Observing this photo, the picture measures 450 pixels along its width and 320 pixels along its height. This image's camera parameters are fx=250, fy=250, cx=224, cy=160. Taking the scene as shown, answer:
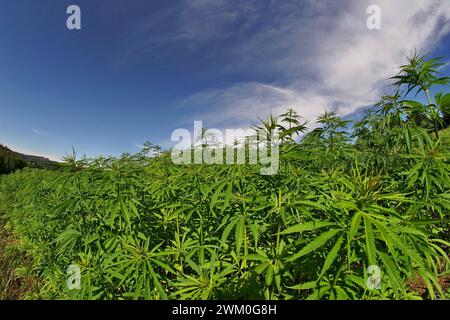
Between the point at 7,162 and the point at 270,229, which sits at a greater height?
the point at 7,162

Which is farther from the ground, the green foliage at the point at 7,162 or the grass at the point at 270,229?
the green foliage at the point at 7,162

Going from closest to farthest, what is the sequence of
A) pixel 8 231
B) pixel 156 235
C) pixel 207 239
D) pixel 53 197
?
pixel 207 239
pixel 156 235
pixel 53 197
pixel 8 231

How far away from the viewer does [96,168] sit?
96.3 inches

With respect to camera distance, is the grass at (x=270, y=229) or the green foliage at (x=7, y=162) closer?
the grass at (x=270, y=229)

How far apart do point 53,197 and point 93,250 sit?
188cm

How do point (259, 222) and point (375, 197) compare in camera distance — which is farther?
point (259, 222)

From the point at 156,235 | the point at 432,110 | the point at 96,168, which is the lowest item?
the point at 156,235

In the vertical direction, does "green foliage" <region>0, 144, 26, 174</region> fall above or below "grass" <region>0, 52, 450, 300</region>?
above

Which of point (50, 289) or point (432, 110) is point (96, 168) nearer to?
point (50, 289)

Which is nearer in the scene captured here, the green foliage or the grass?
the grass

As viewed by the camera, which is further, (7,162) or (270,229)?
(7,162)
